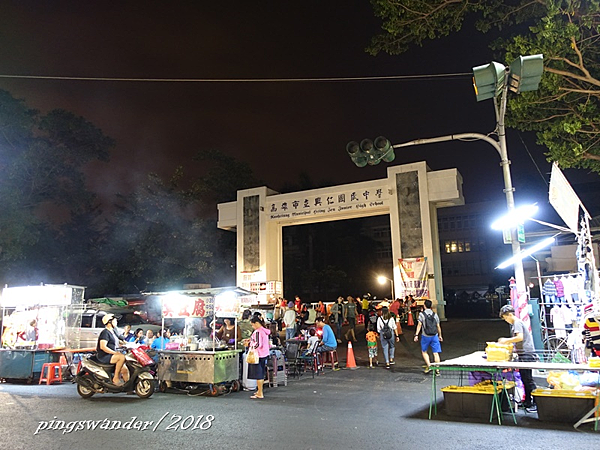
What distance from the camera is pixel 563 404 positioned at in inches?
255

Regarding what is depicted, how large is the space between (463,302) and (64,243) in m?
28.0

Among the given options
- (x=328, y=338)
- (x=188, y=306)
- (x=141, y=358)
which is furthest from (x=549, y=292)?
(x=141, y=358)

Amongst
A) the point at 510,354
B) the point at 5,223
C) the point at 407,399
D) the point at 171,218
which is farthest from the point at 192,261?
the point at 510,354

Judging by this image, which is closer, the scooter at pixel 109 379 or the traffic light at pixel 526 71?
the traffic light at pixel 526 71

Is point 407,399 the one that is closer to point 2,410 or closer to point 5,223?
point 2,410

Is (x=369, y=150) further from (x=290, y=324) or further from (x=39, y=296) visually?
(x=39, y=296)

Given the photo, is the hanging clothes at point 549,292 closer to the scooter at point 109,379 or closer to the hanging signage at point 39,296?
the scooter at point 109,379

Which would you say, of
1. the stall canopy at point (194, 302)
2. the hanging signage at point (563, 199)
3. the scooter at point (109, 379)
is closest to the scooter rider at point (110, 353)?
the scooter at point (109, 379)

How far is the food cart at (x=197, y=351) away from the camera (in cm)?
945

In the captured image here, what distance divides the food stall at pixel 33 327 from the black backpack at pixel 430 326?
956 cm

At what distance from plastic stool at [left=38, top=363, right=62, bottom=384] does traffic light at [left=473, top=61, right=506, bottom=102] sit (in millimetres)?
11889

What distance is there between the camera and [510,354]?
284 inches

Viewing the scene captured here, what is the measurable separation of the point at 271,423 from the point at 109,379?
13.2 ft

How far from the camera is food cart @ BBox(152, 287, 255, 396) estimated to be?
31.0 ft
